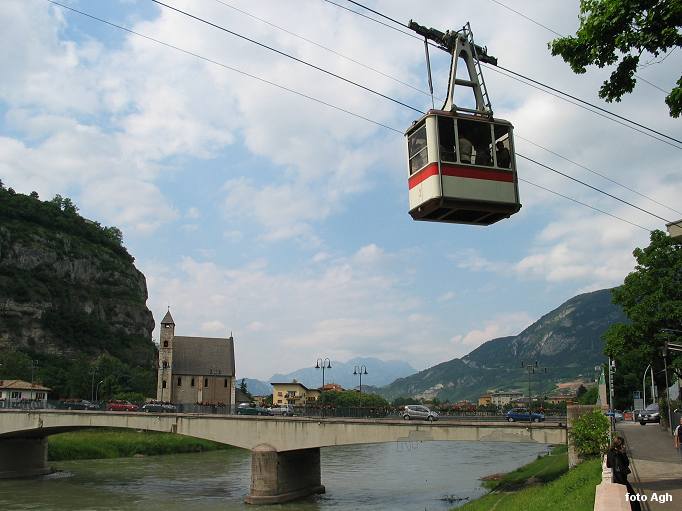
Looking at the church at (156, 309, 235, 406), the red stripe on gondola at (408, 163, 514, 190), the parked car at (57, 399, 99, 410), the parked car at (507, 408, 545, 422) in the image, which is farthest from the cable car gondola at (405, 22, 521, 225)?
the church at (156, 309, 235, 406)

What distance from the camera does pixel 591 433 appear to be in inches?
1119

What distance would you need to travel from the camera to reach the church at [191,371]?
355 ft

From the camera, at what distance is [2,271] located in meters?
145

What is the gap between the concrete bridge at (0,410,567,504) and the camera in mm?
37688

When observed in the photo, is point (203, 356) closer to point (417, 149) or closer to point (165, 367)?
point (165, 367)

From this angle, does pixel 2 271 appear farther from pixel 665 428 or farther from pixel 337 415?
pixel 665 428

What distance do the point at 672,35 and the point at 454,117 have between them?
5.05m

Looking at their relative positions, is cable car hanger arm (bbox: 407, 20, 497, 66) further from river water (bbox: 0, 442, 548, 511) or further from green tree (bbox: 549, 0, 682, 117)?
river water (bbox: 0, 442, 548, 511)

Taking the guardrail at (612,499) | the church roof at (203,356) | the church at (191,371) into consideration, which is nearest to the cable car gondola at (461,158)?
the guardrail at (612,499)

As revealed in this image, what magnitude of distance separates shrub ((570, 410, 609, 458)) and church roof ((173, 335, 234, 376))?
8887 centimetres

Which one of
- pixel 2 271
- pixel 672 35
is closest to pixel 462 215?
pixel 672 35

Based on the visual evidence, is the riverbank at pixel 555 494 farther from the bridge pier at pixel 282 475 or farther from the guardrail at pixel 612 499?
the bridge pier at pixel 282 475

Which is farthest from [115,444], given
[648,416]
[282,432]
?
[648,416]

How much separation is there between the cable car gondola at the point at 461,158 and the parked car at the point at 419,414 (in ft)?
96.6
